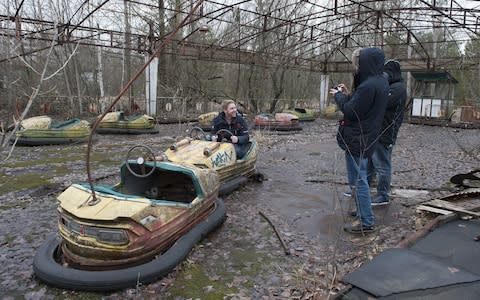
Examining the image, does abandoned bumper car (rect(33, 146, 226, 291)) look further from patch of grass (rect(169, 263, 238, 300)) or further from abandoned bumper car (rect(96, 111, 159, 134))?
abandoned bumper car (rect(96, 111, 159, 134))

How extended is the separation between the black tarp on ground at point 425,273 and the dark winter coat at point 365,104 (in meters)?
0.81

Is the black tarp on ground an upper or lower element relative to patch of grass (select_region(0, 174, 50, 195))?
upper

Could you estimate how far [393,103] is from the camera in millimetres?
3881

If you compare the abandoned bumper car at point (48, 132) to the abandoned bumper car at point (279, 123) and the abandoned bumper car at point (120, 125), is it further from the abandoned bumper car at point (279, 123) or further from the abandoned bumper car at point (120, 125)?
the abandoned bumper car at point (279, 123)

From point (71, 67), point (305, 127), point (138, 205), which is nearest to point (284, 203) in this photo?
point (138, 205)

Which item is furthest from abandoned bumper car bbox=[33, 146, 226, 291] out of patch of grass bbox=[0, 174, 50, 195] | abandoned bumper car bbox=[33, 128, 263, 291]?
patch of grass bbox=[0, 174, 50, 195]

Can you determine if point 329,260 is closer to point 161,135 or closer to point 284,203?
point 284,203

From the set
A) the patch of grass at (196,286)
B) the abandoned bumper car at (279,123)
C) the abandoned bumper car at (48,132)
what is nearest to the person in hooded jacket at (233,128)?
the patch of grass at (196,286)

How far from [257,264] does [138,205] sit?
0.99 metres

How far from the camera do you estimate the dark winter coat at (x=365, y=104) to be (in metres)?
3.16

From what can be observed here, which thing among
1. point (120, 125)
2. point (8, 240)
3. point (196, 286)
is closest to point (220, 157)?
point (196, 286)

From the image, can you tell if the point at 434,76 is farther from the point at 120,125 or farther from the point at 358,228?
the point at 358,228

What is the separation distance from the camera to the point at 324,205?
4.40 meters

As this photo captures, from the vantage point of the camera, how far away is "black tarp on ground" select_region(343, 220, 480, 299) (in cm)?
218
